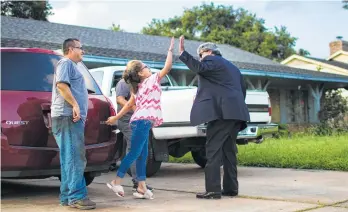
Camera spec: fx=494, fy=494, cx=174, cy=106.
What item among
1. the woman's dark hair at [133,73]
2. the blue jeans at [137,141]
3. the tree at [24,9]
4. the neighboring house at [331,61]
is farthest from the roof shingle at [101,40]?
the tree at [24,9]

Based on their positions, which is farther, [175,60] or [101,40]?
[101,40]

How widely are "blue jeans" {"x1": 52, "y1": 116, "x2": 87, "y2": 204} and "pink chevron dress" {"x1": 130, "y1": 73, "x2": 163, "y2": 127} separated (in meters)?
0.80

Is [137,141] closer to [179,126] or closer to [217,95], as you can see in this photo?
[217,95]

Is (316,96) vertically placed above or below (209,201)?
above

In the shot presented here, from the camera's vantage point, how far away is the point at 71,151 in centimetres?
482

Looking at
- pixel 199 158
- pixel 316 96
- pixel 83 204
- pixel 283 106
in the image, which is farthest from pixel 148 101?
pixel 283 106

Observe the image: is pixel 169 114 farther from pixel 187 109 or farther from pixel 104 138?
pixel 104 138

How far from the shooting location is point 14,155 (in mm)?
4887

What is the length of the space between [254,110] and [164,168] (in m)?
2.36

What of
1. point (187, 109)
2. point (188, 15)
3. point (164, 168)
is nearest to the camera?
point (187, 109)

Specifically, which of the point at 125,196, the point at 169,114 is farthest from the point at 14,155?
the point at 169,114

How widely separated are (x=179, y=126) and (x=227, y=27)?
158 ft

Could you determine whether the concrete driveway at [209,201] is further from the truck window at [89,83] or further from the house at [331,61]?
the house at [331,61]

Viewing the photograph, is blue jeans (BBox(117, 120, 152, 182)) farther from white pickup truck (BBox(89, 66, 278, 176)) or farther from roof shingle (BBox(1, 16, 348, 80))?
roof shingle (BBox(1, 16, 348, 80))
